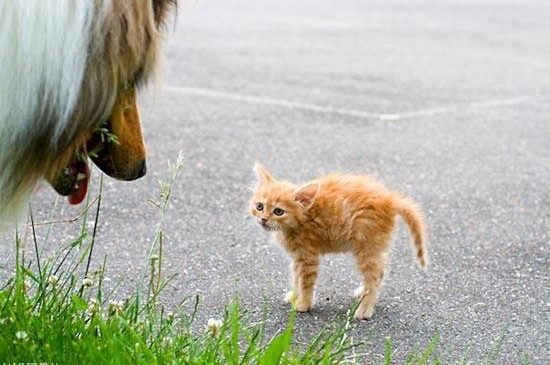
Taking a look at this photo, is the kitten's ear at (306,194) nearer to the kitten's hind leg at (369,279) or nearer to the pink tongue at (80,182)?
the kitten's hind leg at (369,279)

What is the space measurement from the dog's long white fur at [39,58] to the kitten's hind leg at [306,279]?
184 centimetres

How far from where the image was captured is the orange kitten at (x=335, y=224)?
4617 mm

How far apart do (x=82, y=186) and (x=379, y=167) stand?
397cm

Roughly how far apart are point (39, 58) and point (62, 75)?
8cm

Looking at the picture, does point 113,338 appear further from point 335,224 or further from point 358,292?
point 358,292

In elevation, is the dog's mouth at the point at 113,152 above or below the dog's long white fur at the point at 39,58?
below

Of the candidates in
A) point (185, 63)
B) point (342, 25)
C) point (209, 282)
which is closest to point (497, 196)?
point (209, 282)

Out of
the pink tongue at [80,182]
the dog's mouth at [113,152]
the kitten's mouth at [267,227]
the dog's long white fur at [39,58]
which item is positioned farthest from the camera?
the kitten's mouth at [267,227]

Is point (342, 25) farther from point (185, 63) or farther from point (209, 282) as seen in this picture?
point (209, 282)

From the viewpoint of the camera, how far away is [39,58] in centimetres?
301

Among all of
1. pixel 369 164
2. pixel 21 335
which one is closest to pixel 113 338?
pixel 21 335

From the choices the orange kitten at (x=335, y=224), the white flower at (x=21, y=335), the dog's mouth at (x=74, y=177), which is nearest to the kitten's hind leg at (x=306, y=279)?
the orange kitten at (x=335, y=224)

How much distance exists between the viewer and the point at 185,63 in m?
11.5

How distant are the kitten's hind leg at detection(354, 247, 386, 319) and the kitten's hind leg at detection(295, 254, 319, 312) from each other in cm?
20
